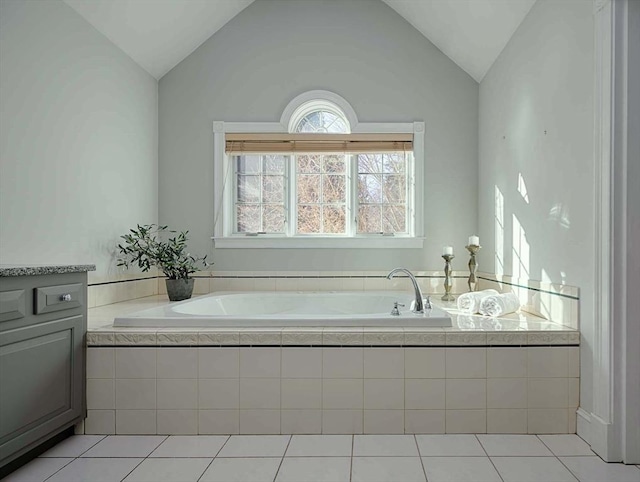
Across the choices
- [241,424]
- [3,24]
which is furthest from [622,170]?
[3,24]

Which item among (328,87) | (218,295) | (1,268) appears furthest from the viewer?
(328,87)

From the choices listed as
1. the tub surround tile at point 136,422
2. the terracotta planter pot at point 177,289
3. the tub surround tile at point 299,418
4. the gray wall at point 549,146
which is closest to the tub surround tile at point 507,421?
the gray wall at point 549,146

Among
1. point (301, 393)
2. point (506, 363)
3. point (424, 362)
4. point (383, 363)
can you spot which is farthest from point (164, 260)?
point (506, 363)

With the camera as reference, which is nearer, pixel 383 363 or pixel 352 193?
pixel 383 363

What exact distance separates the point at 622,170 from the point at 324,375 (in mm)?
1584

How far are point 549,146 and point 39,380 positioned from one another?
272 centimetres

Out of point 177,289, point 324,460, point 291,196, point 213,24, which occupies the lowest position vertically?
point 324,460

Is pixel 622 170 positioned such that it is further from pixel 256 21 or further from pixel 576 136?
pixel 256 21

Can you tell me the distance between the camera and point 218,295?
11.6 feet

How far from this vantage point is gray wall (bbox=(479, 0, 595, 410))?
2244 millimetres

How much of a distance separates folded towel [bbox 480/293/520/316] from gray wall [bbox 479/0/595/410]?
21 centimetres

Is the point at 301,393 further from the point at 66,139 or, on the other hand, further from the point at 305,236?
the point at 66,139

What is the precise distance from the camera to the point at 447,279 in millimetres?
3602

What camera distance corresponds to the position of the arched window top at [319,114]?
3883 millimetres
